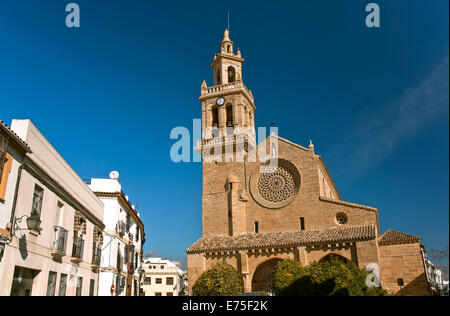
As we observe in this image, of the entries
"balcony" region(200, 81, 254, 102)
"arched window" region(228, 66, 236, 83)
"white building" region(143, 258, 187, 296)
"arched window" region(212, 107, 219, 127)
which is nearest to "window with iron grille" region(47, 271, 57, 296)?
"arched window" region(212, 107, 219, 127)

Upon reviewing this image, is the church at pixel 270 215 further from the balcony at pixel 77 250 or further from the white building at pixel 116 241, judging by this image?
the balcony at pixel 77 250

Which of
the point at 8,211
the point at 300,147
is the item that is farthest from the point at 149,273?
the point at 8,211

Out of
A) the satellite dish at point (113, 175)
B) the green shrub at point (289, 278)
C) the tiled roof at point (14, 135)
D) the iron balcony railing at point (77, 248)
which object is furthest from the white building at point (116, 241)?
the tiled roof at point (14, 135)

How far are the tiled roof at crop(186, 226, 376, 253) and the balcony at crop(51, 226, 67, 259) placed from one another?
43.1 ft

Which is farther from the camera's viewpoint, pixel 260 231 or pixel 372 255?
pixel 260 231

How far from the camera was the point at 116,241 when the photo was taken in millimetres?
21688

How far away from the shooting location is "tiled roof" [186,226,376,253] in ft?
76.9

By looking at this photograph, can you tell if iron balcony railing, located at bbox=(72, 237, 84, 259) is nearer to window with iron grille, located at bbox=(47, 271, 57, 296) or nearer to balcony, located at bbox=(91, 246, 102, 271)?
window with iron grille, located at bbox=(47, 271, 57, 296)

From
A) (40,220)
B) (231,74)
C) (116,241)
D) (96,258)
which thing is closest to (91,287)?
(96,258)

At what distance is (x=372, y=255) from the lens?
2236 cm

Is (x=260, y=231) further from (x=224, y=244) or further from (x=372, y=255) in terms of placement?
(x=372, y=255)

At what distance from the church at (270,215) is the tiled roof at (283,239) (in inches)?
2.5

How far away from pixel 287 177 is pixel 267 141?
3.20 m
